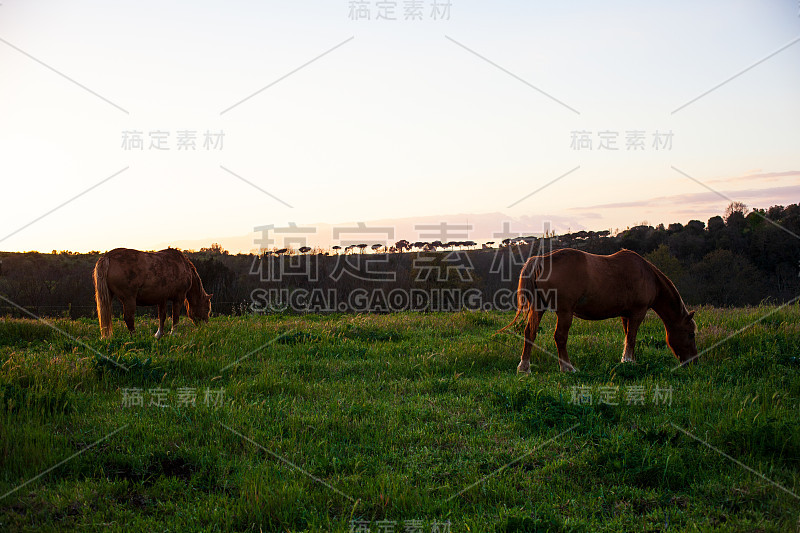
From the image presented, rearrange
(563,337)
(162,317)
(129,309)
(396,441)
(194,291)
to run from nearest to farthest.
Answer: (396,441) → (563,337) → (129,309) → (162,317) → (194,291)

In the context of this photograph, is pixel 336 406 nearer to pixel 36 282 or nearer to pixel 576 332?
pixel 576 332

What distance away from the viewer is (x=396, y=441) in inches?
207

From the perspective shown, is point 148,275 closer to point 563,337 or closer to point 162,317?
point 162,317

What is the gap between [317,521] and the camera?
12.5 feet

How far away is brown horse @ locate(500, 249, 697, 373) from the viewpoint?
827 centimetres

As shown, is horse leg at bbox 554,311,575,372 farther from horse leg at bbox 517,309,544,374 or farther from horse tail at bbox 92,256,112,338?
horse tail at bbox 92,256,112,338

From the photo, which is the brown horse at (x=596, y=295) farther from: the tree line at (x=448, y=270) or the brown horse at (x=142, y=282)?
the tree line at (x=448, y=270)

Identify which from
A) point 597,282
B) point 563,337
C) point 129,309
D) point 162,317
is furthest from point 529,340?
point 129,309

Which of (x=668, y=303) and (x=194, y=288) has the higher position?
(x=668, y=303)

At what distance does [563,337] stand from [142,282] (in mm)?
8859

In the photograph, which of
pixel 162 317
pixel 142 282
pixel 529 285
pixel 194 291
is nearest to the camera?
pixel 529 285

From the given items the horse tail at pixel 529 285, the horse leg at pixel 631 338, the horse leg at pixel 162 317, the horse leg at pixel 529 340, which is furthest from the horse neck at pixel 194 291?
the horse leg at pixel 631 338

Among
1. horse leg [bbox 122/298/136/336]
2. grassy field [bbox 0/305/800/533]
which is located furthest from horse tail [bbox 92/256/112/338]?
grassy field [bbox 0/305/800/533]

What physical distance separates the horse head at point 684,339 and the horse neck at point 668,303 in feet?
0.50
